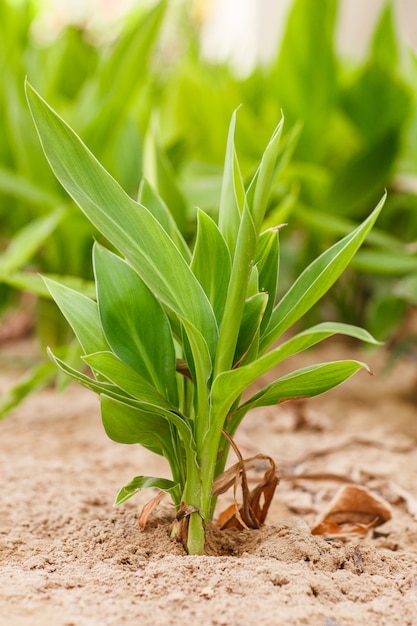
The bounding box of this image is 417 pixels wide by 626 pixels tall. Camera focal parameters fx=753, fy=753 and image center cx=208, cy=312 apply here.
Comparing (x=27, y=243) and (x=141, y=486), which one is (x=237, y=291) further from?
(x=27, y=243)

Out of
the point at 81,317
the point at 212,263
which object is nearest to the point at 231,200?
the point at 212,263

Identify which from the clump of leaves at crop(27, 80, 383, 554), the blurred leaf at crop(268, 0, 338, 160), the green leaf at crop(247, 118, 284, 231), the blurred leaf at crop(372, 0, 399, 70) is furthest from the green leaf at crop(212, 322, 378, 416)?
the blurred leaf at crop(372, 0, 399, 70)

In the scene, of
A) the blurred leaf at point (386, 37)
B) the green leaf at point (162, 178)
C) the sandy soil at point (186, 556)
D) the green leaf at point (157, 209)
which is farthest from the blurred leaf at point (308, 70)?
the green leaf at point (157, 209)

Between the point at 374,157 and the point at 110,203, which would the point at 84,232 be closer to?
the point at 374,157

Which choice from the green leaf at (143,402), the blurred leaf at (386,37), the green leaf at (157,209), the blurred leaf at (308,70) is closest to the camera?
the green leaf at (143,402)

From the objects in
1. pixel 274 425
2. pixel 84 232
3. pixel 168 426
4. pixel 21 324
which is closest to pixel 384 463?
pixel 274 425

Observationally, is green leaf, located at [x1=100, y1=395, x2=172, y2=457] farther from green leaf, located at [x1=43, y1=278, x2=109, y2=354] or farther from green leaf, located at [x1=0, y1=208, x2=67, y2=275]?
green leaf, located at [x1=0, y1=208, x2=67, y2=275]

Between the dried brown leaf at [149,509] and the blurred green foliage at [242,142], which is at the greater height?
the blurred green foliage at [242,142]

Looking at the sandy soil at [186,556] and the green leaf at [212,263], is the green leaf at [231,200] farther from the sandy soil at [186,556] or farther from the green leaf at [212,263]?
the sandy soil at [186,556]
